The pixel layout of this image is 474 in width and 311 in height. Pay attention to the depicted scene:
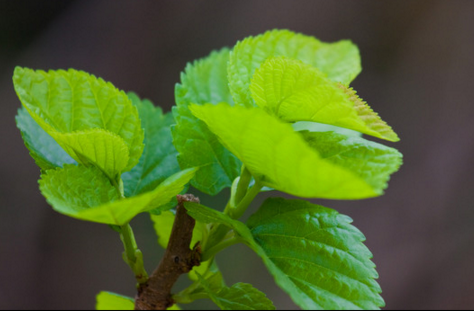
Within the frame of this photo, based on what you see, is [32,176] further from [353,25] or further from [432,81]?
[432,81]

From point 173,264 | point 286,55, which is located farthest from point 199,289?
point 286,55

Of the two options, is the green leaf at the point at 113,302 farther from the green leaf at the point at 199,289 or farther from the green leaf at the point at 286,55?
the green leaf at the point at 286,55

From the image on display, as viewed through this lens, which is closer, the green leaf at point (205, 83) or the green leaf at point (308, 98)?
the green leaf at point (308, 98)

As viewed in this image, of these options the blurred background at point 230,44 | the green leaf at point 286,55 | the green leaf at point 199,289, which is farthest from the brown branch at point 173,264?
the blurred background at point 230,44

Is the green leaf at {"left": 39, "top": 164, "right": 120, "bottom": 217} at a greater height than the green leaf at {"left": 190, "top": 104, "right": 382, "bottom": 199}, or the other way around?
the green leaf at {"left": 190, "top": 104, "right": 382, "bottom": 199}

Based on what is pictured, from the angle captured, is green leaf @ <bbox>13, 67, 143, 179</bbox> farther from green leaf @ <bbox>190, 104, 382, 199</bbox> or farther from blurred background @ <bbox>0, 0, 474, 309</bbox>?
blurred background @ <bbox>0, 0, 474, 309</bbox>

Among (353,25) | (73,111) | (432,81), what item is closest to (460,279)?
(432,81)

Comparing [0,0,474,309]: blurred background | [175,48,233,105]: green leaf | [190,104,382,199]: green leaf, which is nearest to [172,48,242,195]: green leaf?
[175,48,233,105]: green leaf
